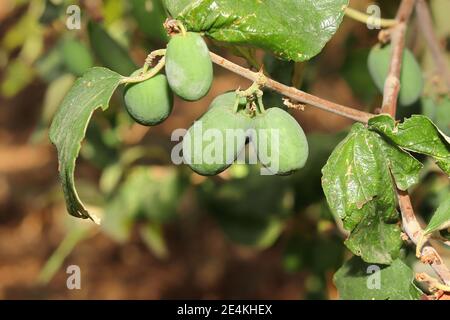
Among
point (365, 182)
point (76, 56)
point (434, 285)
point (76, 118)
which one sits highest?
point (76, 56)

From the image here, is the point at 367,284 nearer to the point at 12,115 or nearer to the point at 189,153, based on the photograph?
the point at 189,153

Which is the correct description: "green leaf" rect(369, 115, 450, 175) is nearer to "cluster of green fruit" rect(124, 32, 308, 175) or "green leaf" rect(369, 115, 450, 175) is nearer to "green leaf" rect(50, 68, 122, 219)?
"cluster of green fruit" rect(124, 32, 308, 175)

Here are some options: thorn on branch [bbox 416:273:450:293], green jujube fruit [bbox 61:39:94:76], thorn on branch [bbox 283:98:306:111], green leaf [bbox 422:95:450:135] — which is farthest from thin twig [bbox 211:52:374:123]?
green jujube fruit [bbox 61:39:94:76]

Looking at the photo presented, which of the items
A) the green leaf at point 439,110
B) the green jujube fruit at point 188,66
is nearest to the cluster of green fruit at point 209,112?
the green jujube fruit at point 188,66

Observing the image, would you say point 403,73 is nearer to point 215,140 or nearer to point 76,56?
point 215,140

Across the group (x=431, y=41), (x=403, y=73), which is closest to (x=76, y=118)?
(x=403, y=73)

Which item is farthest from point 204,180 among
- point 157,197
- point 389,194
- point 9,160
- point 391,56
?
point 9,160

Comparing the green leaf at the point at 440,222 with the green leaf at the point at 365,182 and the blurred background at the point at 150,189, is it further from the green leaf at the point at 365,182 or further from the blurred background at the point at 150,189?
the blurred background at the point at 150,189
